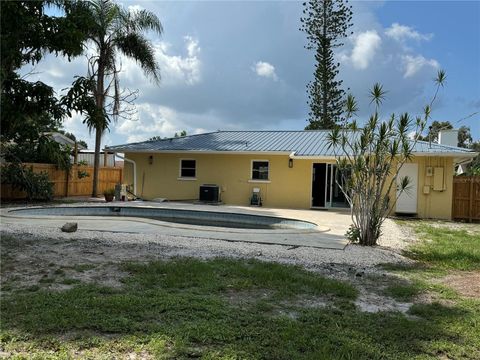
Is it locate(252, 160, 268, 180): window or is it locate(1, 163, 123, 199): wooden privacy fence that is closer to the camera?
locate(1, 163, 123, 199): wooden privacy fence

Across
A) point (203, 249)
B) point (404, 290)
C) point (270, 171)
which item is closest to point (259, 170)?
point (270, 171)

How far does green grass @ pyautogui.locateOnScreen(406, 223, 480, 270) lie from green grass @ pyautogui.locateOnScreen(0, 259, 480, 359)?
2.88 meters

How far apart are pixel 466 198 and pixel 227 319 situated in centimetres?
1645

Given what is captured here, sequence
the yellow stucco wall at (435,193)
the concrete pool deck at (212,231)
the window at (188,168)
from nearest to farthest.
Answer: the concrete pool deck at (212,231) < the yellow stucco wall at (435,193) < the window at (188,168)

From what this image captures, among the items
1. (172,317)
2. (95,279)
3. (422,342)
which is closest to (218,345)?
(172,317)

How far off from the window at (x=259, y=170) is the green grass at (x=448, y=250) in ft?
30.8

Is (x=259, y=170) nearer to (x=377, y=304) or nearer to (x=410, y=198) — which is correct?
(x=410, y=198)

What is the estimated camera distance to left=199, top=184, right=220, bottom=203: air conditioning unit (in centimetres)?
2081

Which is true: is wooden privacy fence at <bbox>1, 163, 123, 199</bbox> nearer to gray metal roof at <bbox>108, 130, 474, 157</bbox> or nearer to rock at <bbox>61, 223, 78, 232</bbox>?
gray metal roof at <bbox>108, 130, 474, 157</bbox>

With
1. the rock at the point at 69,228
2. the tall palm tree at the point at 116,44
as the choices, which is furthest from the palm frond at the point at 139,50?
the rock at the point at 69,228

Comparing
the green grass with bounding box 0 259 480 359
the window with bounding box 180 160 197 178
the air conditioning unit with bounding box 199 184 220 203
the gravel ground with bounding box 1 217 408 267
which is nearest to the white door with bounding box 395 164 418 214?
the air conditioning unit with bounding box 199 184 220 203

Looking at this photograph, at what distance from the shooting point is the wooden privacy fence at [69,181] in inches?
748

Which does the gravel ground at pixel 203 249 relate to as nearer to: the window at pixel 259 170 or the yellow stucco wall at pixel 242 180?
the yellow stucco wall at pixel 242 180

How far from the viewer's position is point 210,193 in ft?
68.3
